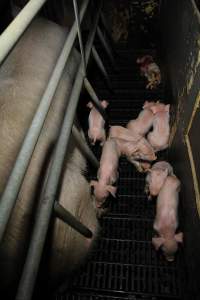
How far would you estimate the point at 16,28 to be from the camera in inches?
43.8

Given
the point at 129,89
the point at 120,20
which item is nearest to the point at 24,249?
the point at 129,89

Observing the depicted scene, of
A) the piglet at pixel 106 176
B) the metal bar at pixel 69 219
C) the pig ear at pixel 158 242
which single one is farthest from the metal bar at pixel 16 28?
the pig ear at pixel 158 242

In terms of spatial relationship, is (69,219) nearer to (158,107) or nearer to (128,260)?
(128,260)

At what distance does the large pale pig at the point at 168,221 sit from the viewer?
2.28m

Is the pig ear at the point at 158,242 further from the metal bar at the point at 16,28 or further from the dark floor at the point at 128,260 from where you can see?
the metal bar at the point at 16,28

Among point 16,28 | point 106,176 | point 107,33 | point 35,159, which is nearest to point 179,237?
point 106,176

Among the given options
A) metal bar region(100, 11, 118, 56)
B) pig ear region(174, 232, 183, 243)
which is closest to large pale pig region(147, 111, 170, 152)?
pig ear region(174, 232, 183, 243)

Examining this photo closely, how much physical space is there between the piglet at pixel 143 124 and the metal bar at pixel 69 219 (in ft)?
4.31

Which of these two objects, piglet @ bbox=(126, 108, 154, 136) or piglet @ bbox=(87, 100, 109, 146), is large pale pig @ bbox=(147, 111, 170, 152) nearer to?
piglet @ bbox=(126, 108, 154, 136)

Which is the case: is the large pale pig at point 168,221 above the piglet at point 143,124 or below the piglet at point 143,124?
below

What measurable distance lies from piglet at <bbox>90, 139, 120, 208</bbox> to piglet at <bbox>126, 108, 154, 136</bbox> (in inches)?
16.7

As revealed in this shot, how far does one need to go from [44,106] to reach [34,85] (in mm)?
685

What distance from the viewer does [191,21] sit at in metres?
2.12

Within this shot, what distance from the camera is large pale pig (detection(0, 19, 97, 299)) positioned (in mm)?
1632
